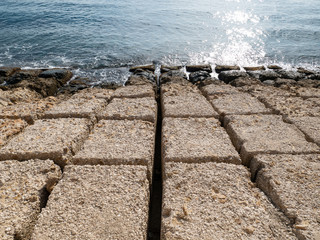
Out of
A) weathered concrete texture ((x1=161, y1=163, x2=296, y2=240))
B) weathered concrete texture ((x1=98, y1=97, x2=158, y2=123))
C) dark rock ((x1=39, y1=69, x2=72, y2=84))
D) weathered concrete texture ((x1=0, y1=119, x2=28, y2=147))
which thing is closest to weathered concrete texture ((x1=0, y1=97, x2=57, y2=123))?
weathered concrete texture ((x1=0, y1=119, x2=28, y2=147))

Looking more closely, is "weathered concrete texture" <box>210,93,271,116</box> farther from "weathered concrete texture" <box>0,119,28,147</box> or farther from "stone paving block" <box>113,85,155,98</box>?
"weathered concrete texture" <box>0,119,28,147</box>

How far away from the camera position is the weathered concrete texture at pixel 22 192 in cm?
177

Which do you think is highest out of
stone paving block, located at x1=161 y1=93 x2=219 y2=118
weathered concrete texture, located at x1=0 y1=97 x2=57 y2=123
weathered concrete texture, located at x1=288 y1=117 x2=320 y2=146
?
stone paving block, located at x1=161 y1=93 x2=219 y2=118

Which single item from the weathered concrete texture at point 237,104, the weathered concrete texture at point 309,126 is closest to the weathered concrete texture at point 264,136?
the weathered concrete texture at point 309,126

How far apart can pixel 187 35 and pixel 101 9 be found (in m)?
10.7

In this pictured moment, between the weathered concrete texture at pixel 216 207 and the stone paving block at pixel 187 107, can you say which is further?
the stone paving block at pixel 187 107

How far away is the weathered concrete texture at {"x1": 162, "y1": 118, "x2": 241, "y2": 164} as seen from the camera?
8.01 feet

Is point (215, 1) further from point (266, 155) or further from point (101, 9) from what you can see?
point (266, 155)

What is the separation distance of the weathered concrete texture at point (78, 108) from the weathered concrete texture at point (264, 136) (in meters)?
1.95

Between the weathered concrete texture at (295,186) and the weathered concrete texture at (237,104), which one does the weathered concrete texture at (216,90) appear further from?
the weathered concrete texture at (295,186)

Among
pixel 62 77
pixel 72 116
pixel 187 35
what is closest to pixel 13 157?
pixel 72 116

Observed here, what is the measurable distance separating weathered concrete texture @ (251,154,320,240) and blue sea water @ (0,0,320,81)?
5.82 metres

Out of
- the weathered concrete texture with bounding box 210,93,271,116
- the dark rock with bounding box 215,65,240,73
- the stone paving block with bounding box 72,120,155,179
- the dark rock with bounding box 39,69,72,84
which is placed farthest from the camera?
the dark rock with bounding box 215,65,240,73

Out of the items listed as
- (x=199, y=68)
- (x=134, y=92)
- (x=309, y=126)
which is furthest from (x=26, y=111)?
(x=199, y=68)
